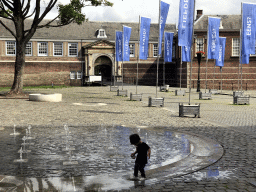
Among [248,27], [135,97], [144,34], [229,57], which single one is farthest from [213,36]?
[229,57]

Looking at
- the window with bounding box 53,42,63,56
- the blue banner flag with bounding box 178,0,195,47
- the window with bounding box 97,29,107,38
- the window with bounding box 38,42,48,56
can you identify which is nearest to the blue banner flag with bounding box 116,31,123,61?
the blue banner flag with bounding box 178,0,195,47

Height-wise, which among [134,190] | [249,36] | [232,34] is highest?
[232,34]

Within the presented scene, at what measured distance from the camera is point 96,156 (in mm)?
7676

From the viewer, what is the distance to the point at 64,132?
432 inches

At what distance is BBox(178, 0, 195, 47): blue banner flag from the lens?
17359 millimetres

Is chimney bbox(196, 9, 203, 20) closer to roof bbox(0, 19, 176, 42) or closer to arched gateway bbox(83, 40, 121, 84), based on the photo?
roof bbox(0, 19, 176, 42)

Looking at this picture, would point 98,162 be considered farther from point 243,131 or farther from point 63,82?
point 63,82

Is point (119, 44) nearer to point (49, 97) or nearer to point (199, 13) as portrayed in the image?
point (49, 97)

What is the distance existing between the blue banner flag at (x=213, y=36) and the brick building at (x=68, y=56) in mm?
21206

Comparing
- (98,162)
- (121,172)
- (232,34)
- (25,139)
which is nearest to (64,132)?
(25,139)

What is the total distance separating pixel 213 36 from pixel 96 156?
25725 millimetres

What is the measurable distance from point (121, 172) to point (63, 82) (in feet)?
158

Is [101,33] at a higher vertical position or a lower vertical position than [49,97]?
higher

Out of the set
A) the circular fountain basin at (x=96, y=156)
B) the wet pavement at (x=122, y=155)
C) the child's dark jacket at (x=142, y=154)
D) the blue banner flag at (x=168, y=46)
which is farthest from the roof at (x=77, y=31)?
the child's dark jacket at (x=142, y=154)
